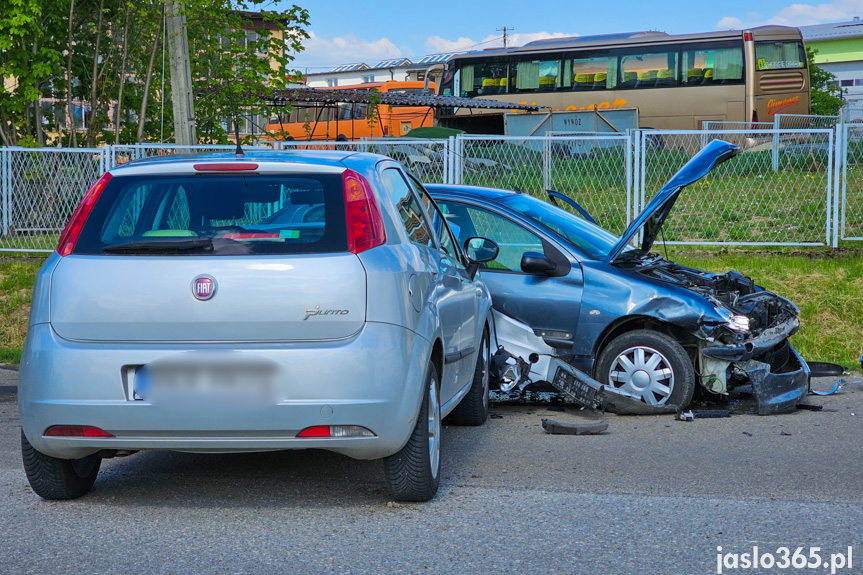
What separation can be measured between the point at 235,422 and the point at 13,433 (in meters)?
2.74

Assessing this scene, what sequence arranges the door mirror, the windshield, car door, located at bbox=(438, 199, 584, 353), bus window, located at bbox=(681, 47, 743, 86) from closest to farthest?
the door mirror, car door, located at bbox=(438, 199, 584, 353), the windshield, bus window, located at bbox=(681, 47, 743, 86)

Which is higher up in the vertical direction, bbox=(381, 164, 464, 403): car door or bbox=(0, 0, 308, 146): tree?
bbox=(0, 0, 308, 146): tree

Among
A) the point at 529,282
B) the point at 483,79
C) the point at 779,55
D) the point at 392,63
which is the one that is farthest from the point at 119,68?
the point at 392,63

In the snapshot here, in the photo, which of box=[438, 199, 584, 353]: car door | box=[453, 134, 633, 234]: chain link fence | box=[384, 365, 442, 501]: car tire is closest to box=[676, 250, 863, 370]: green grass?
box=[453, 134, 633, 234]: chain link fence

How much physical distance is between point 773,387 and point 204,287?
A: 13.5 feet

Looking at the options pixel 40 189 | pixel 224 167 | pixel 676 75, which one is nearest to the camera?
pixel 224 167

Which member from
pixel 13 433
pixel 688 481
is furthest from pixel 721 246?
pixel 13 433

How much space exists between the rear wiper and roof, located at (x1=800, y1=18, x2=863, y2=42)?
260 feet

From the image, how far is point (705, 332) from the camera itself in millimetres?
6402

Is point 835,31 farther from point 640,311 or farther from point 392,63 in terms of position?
point 640,311

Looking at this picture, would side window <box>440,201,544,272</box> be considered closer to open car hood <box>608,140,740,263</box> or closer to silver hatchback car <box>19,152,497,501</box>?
open car hood <box>608,140,740,263</box>

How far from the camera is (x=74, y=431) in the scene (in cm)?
404

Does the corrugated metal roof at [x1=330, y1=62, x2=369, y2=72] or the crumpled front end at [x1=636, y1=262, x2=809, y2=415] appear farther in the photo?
the corrugated metal roof at [x1=330, y1=62, x2=369, y2=72]

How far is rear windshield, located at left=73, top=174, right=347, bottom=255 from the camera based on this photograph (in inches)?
161
